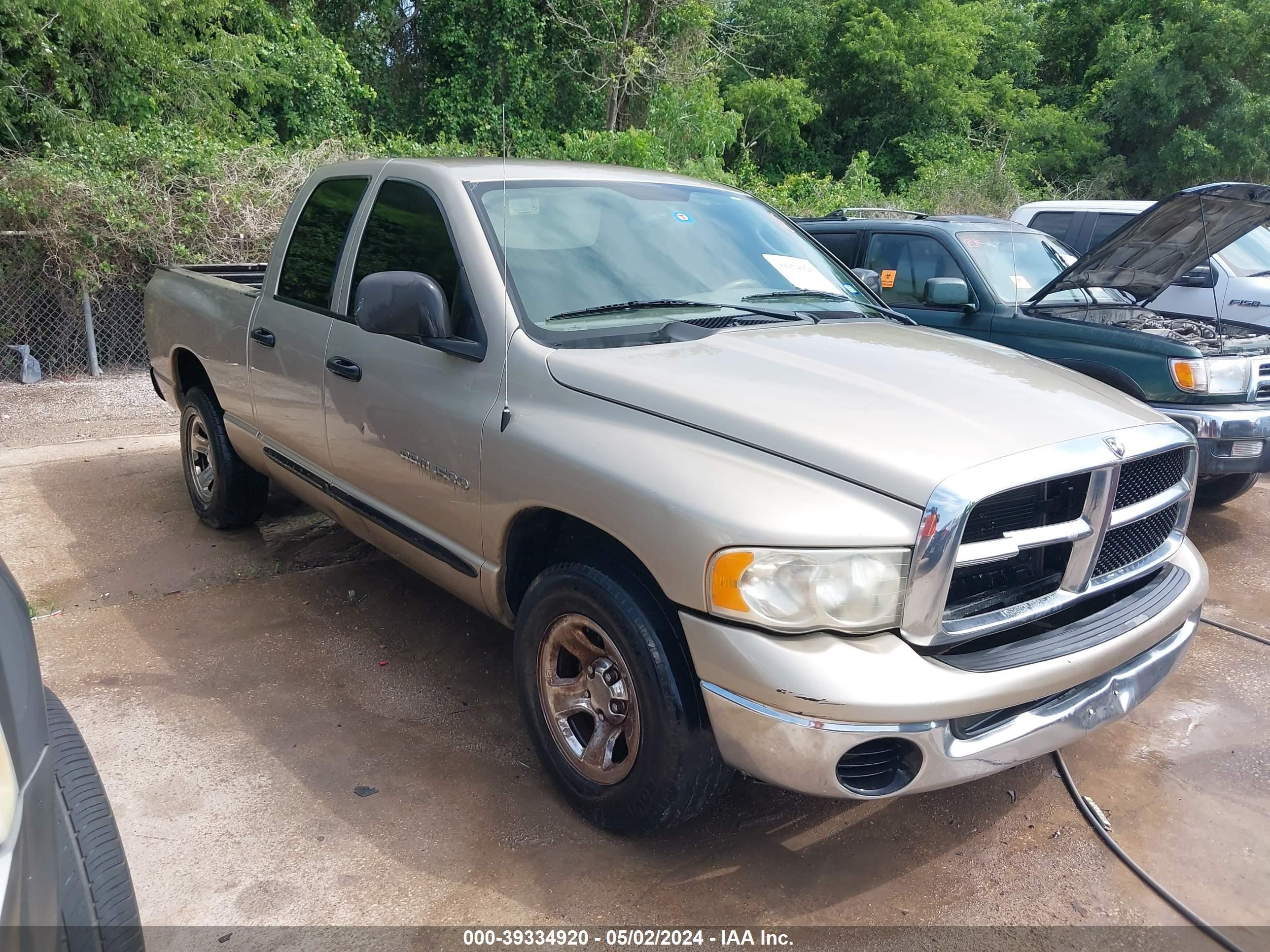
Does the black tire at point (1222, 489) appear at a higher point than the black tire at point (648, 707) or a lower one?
lower

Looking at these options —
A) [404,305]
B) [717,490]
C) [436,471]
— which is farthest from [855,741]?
[404,305]

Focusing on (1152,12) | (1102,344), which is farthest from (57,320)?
(1152,12)

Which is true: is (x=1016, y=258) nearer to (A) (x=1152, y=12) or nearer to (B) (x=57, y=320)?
(B) (x=57, y=320)

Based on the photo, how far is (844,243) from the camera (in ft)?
25.0

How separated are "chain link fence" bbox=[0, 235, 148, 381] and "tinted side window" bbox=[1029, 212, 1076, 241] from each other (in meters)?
8.95

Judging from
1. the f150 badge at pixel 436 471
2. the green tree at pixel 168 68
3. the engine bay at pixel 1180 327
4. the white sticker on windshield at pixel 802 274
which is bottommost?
the f150 badge at pixel 436 471

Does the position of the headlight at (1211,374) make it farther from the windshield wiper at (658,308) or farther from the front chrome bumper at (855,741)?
the front chrome bumper at (855,741)

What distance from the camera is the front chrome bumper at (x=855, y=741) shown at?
234cm

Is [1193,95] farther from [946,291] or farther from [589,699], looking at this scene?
[589,699]

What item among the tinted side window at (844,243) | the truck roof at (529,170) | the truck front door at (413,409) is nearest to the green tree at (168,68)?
the tinted side window at (844,243)

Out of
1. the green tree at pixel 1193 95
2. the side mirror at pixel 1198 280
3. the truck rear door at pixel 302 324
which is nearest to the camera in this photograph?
the truck rear door at pixel 302 324

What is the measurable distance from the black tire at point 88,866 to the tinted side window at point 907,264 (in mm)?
5966

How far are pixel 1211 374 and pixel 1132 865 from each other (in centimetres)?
323

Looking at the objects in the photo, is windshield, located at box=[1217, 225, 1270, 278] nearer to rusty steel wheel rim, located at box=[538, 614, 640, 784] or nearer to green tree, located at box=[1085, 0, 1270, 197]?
rusty steel wheel rim, located at box=[538, 614, 640, 784]
